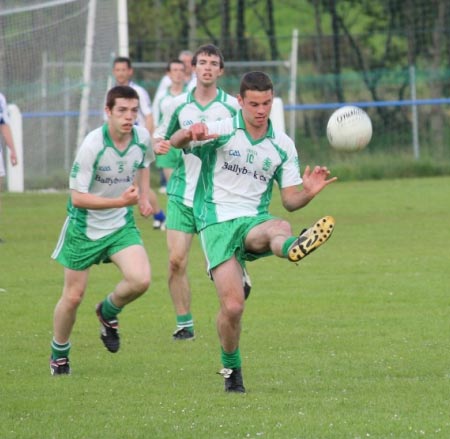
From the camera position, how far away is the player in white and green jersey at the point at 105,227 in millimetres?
8312

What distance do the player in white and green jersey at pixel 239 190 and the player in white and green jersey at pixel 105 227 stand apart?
0.84 m

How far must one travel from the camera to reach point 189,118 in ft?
33.1

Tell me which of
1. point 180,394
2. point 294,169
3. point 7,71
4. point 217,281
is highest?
point 7,71

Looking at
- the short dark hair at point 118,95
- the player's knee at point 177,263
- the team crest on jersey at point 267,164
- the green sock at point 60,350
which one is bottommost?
the green sock at point 60,350

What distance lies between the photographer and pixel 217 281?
24.1 ft

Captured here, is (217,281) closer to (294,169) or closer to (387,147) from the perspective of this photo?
(294,169)

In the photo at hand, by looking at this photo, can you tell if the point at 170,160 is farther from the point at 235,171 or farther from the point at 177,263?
the point at 235,171

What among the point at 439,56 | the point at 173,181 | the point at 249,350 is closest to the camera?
the point at 249,350

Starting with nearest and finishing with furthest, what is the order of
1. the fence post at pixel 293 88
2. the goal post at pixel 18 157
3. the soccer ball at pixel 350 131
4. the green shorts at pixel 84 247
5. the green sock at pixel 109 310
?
1. the soccer ball at pixel 350 131
2. the green shorts at pixel 84 247
3. the green sock at pixel 109 310
4. the goal post at pixel 18 157
5. the fence post at pixel 293 88

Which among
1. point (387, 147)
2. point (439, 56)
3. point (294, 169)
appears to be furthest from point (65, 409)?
point (439, 56)

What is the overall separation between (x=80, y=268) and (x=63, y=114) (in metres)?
13.9

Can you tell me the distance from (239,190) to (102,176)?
123cm

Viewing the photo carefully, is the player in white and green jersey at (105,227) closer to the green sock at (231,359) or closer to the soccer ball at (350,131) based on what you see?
the green sock at (231,359)

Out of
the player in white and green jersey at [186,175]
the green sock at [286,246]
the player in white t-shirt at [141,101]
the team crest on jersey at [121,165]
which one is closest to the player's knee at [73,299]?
the team crest on jersey at [121,165]
